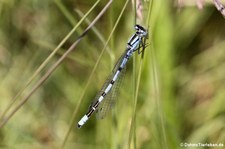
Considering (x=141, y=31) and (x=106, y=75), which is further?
(x=106, y=75)

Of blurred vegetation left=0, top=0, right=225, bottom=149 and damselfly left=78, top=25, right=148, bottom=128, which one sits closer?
damselfly left=78, top=25, right=148, bottom=128

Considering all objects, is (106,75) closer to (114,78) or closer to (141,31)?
(114,78)

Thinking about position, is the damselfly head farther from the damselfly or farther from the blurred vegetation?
the blurred vegetation

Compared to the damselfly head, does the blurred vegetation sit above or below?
above

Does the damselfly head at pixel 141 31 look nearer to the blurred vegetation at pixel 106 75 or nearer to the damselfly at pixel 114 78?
the damselfly at pixel 114 78

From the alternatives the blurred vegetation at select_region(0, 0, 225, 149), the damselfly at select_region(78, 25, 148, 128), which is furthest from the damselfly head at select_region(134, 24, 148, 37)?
the blurred vegetation at select_region(0, 0, 225, 149)

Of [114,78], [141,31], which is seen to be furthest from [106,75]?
[141,31]

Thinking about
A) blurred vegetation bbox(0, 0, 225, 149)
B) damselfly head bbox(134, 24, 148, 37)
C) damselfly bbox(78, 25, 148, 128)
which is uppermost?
blurred vegetation bbox(0, 0, 225, 149)

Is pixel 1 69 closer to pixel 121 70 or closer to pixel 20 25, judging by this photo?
pixel 20 25

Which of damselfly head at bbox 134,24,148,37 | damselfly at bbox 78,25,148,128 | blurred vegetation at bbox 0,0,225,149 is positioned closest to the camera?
damselfly head at bbox 134,24,148,37
